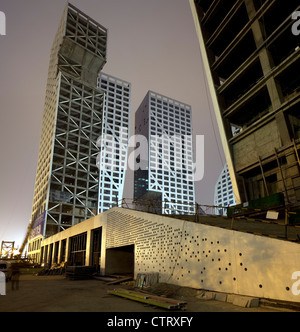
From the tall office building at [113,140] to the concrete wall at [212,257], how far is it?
8606 centimetres

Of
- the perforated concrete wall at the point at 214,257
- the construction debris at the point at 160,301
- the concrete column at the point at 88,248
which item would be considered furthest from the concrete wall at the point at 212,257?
the concrete column at the point at 88,248

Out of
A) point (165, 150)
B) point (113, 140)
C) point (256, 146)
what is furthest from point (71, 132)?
point (165, 150)

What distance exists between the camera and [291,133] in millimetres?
22703

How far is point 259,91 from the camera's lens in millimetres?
25625

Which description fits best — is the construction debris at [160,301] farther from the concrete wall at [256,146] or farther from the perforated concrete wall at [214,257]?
the concrete wall at [256,146]

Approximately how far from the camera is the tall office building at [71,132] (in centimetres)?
7344

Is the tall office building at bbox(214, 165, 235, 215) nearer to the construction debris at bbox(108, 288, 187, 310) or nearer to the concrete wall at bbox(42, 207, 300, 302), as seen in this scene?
the concrete wall at bbox(42, 207, 300, 302)

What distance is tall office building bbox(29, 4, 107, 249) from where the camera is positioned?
73.4 m

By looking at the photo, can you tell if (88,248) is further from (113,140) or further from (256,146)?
(113,140)

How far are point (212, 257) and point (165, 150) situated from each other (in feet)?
414

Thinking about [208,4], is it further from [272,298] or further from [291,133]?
[272,298]

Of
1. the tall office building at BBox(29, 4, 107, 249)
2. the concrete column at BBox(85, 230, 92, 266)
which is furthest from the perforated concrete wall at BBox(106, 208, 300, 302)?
the tall office building at BBox(29, 4, 107, 249)
